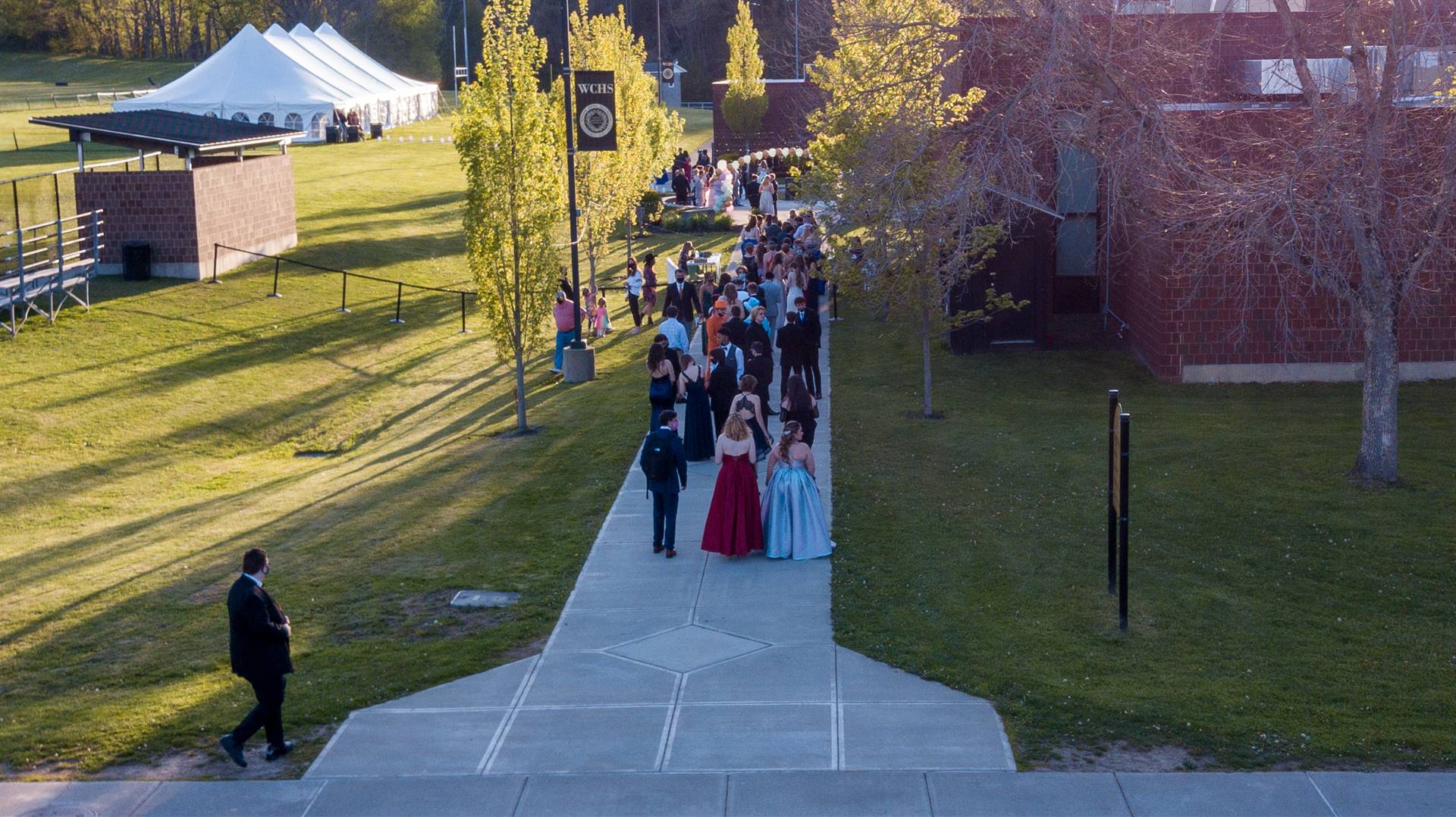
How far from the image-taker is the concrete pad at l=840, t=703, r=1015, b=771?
27.0ft

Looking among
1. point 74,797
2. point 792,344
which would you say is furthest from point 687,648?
point 792,344

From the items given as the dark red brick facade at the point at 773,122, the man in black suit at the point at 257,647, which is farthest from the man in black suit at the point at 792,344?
the dark red brick facade at the point at 773,122

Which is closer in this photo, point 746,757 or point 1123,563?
point 746,757

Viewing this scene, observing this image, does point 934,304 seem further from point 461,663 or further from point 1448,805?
point 1448,805

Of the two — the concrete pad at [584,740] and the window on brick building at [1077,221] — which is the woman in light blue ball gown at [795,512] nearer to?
the concrete pad at [584,740]

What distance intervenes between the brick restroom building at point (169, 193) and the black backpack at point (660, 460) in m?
18.8

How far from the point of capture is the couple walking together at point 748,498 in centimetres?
1233

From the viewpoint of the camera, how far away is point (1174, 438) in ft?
56.4

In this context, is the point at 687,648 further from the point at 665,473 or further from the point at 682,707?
the point at 665,473

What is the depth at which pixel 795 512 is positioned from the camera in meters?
12.5

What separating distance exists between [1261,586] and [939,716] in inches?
167

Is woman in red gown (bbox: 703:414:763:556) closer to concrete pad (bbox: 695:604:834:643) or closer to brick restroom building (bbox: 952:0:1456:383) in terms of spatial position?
concrete pad (bbox: 695:604:834:643)

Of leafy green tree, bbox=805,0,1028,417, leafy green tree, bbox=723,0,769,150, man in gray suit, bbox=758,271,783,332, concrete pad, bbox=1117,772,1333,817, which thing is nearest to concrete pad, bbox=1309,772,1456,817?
concrete pad, bbox=1117,772,1333,817

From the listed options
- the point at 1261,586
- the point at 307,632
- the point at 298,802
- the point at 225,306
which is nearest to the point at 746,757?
the point at 298,802
